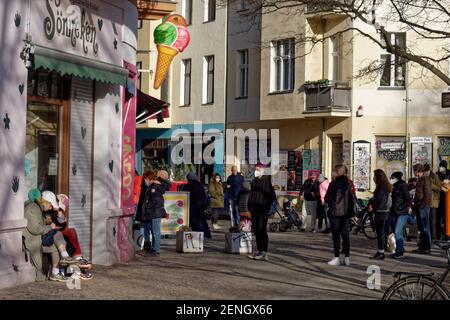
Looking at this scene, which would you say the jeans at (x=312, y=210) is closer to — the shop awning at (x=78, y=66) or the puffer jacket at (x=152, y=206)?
the puffer jacket at (x=152, y=206)

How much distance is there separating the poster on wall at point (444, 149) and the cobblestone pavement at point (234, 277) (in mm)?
12495

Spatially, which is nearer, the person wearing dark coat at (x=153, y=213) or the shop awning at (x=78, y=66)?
the shop awning at (x=78, y=66)

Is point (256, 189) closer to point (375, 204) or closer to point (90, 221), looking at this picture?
point (375, 204)

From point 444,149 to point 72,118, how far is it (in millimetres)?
19804

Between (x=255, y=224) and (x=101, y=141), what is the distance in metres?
3.62

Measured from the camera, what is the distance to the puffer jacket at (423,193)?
1917 cm

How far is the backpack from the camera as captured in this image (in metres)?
16.5

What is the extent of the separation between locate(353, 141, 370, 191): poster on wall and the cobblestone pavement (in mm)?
12494

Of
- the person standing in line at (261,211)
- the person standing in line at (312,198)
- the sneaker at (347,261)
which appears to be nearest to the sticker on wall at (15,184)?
the person standing in line at (261,211)

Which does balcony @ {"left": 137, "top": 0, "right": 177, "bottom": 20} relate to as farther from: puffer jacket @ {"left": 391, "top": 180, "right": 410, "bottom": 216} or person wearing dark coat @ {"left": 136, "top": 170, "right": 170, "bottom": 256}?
puffer jacket @ {"left": 391, "top": 180, "right": 410, "bottom": 216}

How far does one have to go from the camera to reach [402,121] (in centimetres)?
3222

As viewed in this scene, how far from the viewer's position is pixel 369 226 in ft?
82.4

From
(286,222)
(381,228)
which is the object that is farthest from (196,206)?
(381,228)

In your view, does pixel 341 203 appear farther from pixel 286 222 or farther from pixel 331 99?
pixel 331 99
